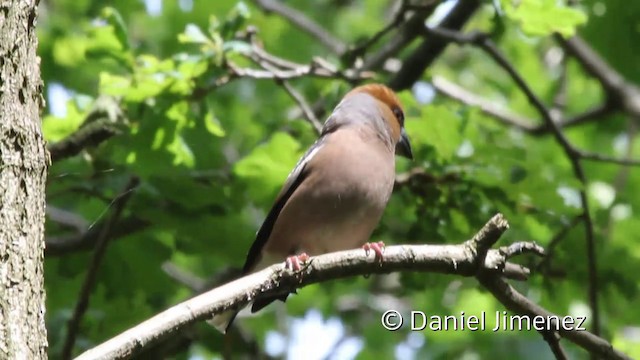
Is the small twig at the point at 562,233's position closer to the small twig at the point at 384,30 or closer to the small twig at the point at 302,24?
the small twig at the point at 384,30

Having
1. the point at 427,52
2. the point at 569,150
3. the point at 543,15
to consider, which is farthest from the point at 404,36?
the point at 543,15

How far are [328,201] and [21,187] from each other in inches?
91.4

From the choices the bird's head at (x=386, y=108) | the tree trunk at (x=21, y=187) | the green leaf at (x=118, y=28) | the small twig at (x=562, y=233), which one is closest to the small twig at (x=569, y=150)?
the small twig at (x=562, y=233)

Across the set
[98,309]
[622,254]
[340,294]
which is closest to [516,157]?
[622,254]

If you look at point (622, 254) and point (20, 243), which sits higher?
point (622, 254)

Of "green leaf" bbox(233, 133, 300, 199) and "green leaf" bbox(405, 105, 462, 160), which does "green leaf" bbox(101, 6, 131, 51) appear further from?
"green leaf" bbox(405, 105, 462, 160)

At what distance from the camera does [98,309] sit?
21.4 ft

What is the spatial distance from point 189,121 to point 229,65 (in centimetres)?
43

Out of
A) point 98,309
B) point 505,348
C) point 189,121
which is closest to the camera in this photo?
point 189,121

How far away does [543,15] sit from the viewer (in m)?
5.51

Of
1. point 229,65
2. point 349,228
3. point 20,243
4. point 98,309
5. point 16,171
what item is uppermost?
point 229,65

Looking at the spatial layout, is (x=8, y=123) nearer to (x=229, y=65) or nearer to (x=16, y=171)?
(x=16, y=171)

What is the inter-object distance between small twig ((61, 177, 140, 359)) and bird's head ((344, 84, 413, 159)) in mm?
1602

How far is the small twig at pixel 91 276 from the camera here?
531cm
